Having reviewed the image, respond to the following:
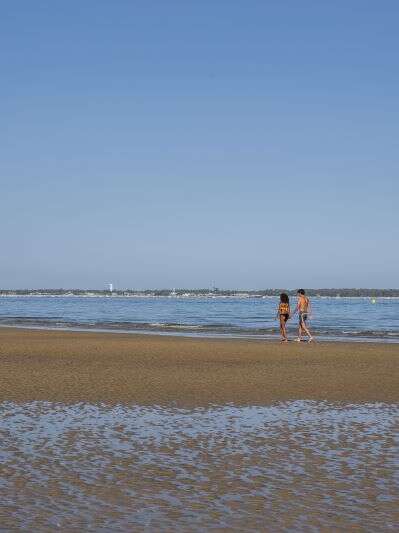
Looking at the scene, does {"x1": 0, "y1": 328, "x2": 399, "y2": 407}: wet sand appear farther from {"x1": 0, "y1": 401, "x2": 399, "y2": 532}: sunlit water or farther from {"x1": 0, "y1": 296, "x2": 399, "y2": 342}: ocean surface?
{"x1": 0, "y1": 296, "x2": 399, "y2": 342}: ocean surface

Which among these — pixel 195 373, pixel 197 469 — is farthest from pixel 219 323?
pixel 197 469

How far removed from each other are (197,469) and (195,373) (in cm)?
977

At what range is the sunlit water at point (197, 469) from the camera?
19.7 ft

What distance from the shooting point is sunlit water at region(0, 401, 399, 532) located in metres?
6.00

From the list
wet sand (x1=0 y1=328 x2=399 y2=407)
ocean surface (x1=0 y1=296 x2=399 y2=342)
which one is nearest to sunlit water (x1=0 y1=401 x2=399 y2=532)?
wet sand (x1=0 y1=328 x2=399 y2=407)

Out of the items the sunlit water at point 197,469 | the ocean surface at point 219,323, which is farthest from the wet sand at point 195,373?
the ocean surface at point 219,323

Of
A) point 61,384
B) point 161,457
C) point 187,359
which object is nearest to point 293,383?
point 61,384

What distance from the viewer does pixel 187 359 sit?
840 inches

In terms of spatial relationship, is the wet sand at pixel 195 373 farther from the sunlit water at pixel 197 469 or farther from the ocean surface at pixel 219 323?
the ocean surface at pixel 219 323

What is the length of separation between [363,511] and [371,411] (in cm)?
571

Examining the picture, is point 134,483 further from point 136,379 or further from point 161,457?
point 136,379

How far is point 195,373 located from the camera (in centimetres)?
1747

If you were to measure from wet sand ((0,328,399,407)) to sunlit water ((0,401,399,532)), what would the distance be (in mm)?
1688

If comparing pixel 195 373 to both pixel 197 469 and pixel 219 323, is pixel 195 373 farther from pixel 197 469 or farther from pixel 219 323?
pixel 219 323
